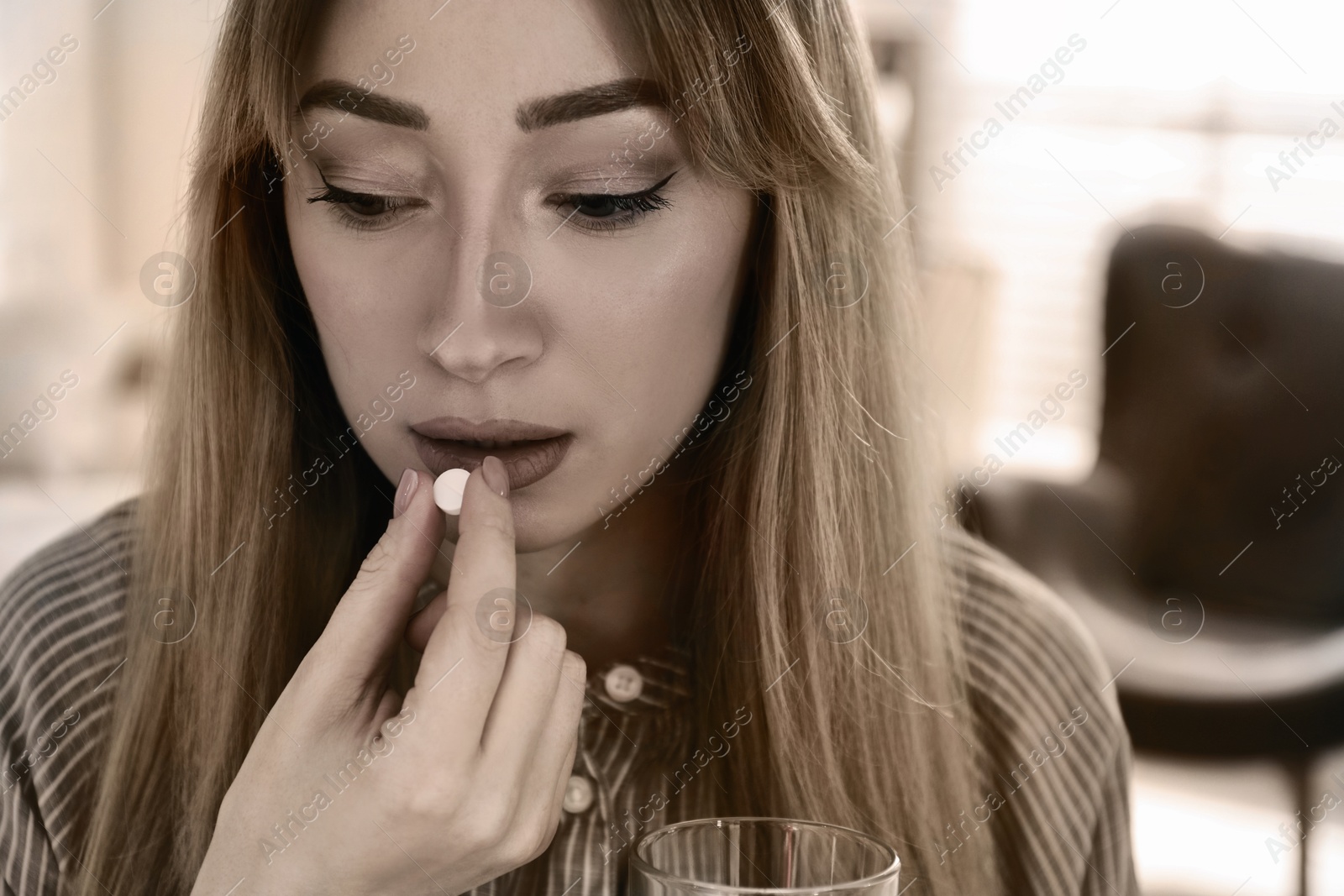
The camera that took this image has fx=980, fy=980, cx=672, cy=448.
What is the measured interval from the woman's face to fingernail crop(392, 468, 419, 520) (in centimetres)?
5

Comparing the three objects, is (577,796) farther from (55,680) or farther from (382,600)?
(55,680)

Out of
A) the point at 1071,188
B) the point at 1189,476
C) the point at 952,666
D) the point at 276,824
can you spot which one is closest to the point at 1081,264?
the point at 1071,188

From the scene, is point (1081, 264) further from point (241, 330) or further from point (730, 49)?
point (241, 330)

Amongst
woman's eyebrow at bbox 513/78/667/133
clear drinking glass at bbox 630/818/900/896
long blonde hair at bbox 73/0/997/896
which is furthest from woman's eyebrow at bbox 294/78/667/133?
clear drinking glass at bbox 630/818/900/896

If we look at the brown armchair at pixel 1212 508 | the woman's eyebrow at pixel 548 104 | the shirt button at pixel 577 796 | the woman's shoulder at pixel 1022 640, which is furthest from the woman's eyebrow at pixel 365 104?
the brown armchair at pixel 1212 508

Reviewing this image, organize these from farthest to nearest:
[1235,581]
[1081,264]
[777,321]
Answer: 1. [1081,264]
2. [1235,581]
3. [777,321]

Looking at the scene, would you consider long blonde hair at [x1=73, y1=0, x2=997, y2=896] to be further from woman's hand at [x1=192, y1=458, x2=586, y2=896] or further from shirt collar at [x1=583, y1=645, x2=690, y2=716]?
woman's hand at [x1=192, y1=458, x2=586, y2=896]

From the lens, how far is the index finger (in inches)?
19.7

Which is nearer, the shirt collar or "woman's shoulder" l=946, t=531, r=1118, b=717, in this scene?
the shirt collar

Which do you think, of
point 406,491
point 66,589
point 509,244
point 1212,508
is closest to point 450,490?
point 406,491

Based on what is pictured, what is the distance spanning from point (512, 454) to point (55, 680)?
45cm

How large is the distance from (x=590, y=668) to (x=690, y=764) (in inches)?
4.2

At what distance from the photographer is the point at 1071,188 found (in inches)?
65.6

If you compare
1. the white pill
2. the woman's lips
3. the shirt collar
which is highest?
the woman's lips
